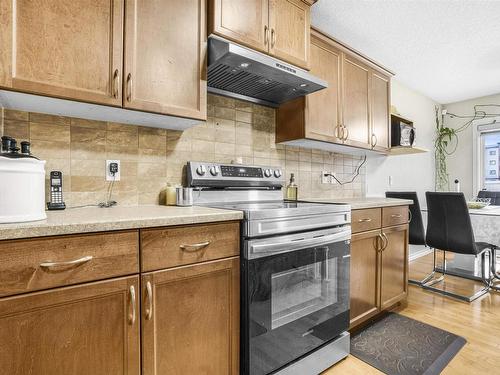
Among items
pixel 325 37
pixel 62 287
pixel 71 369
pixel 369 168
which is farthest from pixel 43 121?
pixel 369 168

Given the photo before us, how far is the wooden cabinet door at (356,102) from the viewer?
2.35 meters

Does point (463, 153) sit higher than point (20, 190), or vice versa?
point (463, 153)

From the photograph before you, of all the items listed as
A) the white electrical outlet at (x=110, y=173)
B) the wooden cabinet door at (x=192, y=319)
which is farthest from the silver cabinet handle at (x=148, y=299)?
the white electrical outlet at (x=110, y=173)

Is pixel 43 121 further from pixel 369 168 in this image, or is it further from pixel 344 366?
pixel 369 168

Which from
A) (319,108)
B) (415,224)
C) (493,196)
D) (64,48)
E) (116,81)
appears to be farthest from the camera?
(493,196)

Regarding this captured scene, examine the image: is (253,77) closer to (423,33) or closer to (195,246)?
(195,246)

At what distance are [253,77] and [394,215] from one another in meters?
1.56

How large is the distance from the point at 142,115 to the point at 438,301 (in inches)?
113

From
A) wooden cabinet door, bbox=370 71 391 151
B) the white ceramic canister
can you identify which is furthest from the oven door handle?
wooden cabinet door, bbox=370 71 391 151

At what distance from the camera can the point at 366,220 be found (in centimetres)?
201

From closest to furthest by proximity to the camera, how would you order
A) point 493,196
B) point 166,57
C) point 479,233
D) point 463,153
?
1. point 166,57
2. point 479,233
3. point 493,196
4. point 463,153

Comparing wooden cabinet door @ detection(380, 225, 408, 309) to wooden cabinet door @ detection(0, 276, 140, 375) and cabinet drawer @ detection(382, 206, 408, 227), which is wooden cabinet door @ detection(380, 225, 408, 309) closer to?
cabinet drawer @ detection(382, 206, 408, 227)

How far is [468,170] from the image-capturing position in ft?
14.7

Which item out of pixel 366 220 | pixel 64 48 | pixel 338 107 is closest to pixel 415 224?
pixel 366 220
